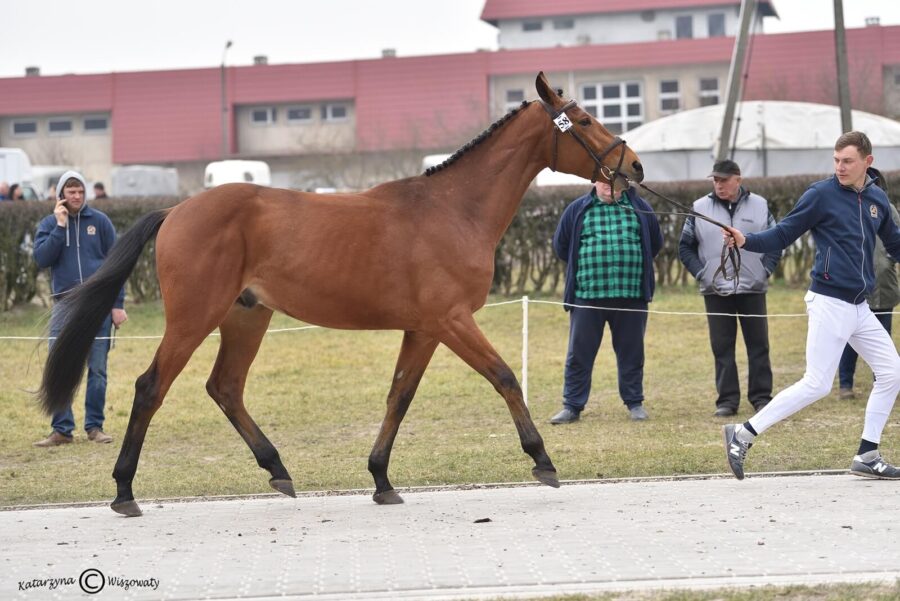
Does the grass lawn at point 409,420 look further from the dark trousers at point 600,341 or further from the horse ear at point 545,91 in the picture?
the horse ear at point 545,91

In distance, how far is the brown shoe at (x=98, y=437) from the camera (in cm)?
1086

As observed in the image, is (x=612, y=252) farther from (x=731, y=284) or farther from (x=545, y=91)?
(x=545, y=91)

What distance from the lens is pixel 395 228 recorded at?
25.1ft

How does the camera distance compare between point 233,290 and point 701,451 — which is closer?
point 233,290

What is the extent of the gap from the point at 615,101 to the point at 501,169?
48.7 m

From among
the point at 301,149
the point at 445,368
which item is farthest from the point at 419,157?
the point at 445,368

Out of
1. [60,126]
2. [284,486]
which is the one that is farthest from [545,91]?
[60,126]

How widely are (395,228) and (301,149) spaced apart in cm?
5167

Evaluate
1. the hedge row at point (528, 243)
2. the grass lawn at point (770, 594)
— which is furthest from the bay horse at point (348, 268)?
the hedge row at point (528, 243)

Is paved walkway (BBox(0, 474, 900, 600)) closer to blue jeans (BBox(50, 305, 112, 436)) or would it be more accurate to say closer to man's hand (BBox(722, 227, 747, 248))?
man's hand (BBox(722, 227, 747, 248))

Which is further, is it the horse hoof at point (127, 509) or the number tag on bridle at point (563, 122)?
the number tag on bridle at point (563, 122)

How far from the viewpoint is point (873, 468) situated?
7820mm

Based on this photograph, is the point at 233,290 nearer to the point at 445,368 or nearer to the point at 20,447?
the point at 20,447

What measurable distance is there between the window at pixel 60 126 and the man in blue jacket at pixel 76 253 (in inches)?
2050
